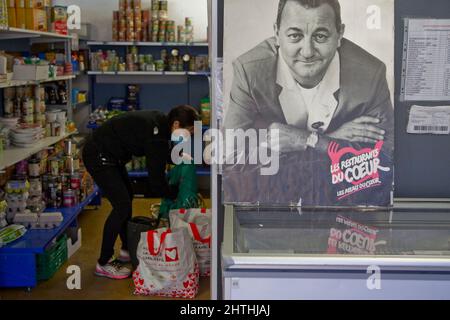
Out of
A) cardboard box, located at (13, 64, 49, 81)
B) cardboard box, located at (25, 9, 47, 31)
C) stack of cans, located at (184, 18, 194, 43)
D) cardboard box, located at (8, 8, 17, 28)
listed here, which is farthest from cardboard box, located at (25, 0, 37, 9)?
stack of cans, located at (184, 18, 194, 43)

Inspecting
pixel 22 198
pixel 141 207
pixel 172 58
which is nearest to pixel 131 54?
pixel 172 58

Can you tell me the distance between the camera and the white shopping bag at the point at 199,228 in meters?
4.26

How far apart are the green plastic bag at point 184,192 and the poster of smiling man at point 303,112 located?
2.68 metres

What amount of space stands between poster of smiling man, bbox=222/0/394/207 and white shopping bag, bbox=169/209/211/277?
2.16 m

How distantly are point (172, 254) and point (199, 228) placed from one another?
44 cm

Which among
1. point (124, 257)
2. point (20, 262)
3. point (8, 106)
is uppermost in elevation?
point (8, 106)

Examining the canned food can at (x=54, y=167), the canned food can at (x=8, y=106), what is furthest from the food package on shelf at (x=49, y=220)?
the canned food can at (x=8, y=106)

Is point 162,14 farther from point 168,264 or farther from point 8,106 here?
point 168,264

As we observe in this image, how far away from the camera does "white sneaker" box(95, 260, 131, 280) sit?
4438mm

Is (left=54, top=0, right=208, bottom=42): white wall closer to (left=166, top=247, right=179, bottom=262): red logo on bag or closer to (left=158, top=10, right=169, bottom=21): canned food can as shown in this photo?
(left=158, top=10, right=169, bottom=21): canned food can

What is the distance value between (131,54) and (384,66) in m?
5.65

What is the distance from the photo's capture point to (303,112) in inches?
82.1

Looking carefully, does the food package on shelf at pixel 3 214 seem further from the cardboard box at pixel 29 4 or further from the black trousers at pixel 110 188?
the cardboard box at pixel 29 4

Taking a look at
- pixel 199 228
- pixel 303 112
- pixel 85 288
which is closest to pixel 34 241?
pixel 85 288
